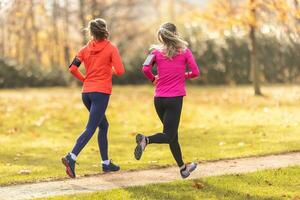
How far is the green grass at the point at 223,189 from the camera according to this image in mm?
6797

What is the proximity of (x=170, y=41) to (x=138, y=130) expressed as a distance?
22.8 feet

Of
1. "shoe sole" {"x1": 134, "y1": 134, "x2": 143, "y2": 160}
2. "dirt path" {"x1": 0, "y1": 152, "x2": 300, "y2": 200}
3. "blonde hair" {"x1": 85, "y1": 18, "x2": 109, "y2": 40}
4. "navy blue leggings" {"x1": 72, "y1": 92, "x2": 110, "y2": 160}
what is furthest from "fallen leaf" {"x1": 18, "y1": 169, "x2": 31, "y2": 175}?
"blonde hair" {"x1": 85, "y1": 18, "x2": 109, "y2": 40}

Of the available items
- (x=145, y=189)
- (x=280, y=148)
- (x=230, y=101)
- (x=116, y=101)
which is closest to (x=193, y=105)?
(x=230, y=101)

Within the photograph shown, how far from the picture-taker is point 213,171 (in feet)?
27.1

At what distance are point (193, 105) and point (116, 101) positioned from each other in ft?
11.7

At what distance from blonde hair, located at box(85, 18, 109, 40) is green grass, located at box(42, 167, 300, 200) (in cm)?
199

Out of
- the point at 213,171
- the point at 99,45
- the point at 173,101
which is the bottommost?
the point at 213,171

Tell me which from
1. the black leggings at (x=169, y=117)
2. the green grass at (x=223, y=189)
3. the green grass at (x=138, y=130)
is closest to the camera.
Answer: the green grass at (x=223, y=189)

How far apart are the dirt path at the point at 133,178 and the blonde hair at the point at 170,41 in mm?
1564

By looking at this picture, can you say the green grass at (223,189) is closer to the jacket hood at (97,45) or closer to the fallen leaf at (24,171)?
the jacket hood at (97,45)

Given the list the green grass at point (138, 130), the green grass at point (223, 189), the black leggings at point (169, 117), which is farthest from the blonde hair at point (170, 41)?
the green grass at point (138, 130)

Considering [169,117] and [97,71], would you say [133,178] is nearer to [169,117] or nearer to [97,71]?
[169,117]

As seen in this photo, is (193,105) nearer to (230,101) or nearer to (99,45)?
(230,101)

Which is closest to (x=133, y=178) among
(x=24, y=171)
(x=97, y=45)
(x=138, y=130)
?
(x=97, y=45)
